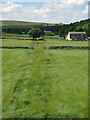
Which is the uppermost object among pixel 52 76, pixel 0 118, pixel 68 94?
pixel 52 76

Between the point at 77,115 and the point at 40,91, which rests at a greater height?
the point at 40,91

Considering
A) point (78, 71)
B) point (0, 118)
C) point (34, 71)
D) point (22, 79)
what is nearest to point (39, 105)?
point (0, 118)

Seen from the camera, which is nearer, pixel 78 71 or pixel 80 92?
pixel 80 92

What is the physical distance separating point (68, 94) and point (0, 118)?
7.06 metres

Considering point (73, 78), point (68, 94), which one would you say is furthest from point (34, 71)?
point (68, 94)

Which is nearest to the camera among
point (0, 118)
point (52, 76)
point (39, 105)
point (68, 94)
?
point (0, 118)

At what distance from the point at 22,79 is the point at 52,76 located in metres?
4.48

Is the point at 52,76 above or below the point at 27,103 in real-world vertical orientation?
above

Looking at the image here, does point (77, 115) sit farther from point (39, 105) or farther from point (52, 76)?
point (52, 76)

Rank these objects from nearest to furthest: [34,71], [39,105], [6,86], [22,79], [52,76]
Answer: [39,105], [6,86], [22,79], [52,76], [34,71]

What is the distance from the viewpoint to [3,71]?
19.4 meters

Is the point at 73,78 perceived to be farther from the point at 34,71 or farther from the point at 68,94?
the point at 34,71

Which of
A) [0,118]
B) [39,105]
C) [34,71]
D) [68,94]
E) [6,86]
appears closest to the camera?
[0,118]

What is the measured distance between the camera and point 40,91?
1317cm
